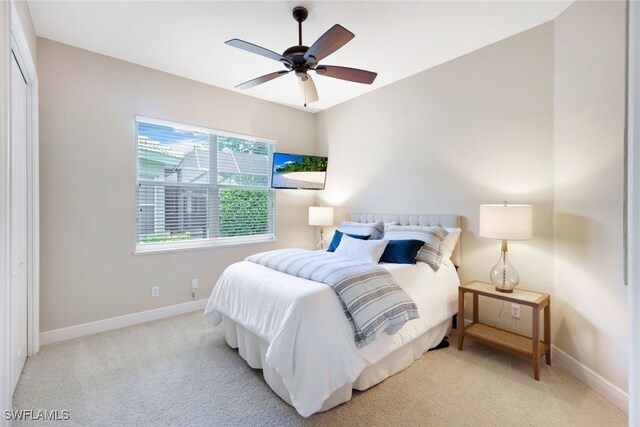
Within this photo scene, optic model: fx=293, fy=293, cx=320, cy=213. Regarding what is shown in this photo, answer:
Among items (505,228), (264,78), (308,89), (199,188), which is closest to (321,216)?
(199,188)

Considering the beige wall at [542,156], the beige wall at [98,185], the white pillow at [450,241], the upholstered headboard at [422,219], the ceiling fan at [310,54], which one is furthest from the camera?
the upholstered headboard at [422,219]

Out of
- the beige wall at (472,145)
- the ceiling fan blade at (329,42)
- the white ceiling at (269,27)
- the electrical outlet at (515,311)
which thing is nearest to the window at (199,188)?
the white ceiling at (269,27)

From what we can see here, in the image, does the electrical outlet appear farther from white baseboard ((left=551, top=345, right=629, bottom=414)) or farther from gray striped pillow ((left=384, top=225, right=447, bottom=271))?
gray striped pillow ((left=384, top=225, right=447, bottom=271))

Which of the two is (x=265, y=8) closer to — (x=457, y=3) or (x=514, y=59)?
(x=457, y=3)

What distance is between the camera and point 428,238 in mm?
2920

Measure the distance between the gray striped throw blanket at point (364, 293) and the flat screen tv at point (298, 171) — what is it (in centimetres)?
218

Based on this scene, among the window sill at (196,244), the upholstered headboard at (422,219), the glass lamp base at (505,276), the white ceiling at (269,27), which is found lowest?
the glass lamp base at (505,276)

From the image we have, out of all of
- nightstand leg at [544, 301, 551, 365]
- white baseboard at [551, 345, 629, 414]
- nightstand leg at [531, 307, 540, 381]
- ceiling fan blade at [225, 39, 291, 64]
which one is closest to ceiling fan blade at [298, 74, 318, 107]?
ceiling fan blade at [225, 39, 291, 64]

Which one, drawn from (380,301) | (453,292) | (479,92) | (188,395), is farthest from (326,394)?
(479,92)

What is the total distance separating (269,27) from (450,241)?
263 cm

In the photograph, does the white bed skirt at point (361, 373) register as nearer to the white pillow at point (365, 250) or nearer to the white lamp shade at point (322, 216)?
the white pillow at point (365, 250)

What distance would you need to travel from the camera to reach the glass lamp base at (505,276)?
249cm

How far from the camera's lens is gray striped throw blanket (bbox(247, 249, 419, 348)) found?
6.31ft

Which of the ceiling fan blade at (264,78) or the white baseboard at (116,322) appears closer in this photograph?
the ceiling fan blade at (264,78)
